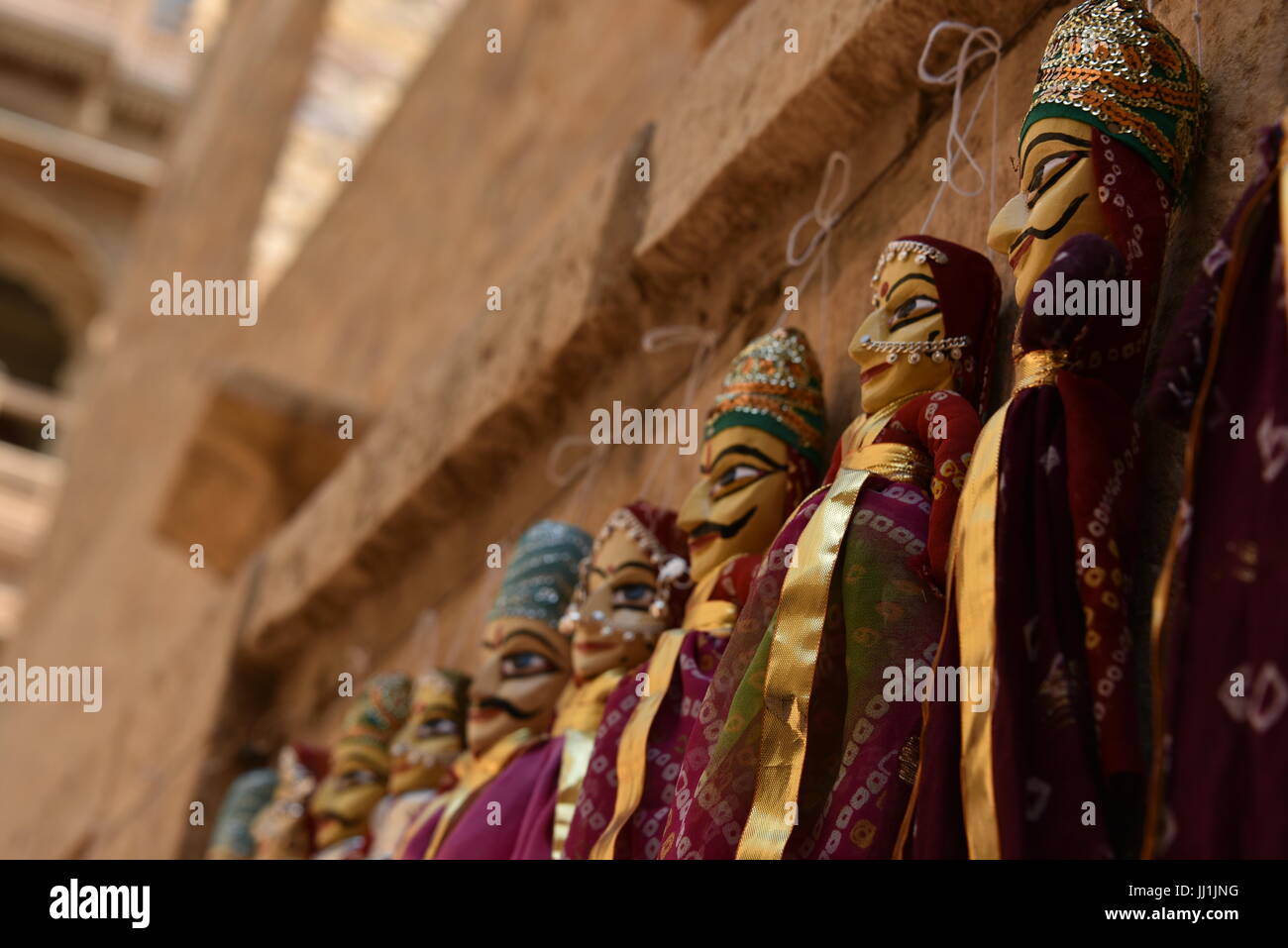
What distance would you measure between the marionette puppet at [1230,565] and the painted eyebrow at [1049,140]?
0.46 meters

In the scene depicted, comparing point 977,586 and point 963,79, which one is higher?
point 963,79

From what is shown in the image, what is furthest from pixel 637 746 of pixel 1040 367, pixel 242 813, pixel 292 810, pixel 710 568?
pixel 242 813

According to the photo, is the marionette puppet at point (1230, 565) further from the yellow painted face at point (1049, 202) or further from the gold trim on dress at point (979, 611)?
the yellow painted face at point (1049, 202)

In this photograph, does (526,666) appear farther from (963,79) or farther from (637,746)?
(963,79)

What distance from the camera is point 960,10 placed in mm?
2721

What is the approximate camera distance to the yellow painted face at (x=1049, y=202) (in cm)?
208

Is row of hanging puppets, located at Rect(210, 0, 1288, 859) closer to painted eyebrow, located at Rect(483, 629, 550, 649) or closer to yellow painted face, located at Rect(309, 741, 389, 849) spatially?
painted eyebrow, located at Rect(483, 629, 550, 649)

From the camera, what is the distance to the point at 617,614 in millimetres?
2740

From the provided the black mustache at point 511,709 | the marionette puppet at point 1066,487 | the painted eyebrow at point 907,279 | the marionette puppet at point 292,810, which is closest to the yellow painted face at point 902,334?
the painted eyebrow at point 907,279

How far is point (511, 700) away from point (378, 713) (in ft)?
2.56

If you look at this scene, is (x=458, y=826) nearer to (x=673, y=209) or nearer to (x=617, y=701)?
(x=617, y=701)

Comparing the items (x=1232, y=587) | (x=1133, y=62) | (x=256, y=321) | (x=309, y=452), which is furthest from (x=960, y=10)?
(x=256, y=321)

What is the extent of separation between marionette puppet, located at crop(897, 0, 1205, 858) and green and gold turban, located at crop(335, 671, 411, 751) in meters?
1.92

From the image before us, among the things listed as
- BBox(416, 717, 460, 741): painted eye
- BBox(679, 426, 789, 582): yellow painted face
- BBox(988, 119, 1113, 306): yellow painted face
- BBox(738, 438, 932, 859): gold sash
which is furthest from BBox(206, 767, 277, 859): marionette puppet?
BBox(988, 119, 1113, 306): yellow painted face
